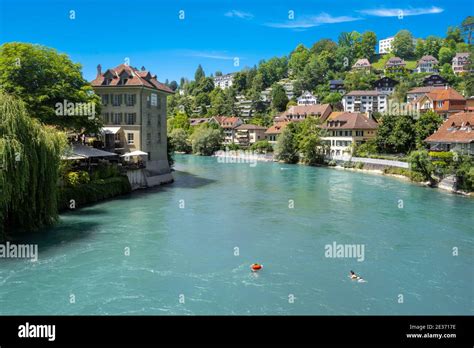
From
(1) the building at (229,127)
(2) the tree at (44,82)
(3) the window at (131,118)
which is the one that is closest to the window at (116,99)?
(3) the window at (131,118)

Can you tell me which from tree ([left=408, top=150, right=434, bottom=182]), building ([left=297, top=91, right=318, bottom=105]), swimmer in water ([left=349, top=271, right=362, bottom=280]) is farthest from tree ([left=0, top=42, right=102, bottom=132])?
building ([left=297, top=91, right=318, bottom=105])

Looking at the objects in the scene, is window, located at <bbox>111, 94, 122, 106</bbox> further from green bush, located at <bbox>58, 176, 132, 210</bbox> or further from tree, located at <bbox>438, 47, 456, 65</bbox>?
tree, located at <bbox>438, 47, 456, 65</bbox>

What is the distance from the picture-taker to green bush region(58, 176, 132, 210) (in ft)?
118

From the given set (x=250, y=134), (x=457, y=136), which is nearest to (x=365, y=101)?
(x=250, y=134)

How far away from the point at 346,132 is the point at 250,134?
131 feet

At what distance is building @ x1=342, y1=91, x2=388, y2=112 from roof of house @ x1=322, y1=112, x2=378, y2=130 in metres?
54.1

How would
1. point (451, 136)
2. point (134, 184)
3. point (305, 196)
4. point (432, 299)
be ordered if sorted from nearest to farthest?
point (432, 299) → point (305, 196) → point (134, 184) → point (451, 136)

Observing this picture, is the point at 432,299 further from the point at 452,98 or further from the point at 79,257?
the point at 452,98

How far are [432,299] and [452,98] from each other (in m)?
78.2

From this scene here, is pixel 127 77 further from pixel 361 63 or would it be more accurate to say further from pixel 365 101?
pixel 361 63

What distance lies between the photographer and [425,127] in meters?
65.8

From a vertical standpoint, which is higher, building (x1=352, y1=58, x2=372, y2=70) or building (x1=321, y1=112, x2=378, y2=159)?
building (x1=352, y1=58, x2=372, y2=70)

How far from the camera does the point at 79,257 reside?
2359 centimetres

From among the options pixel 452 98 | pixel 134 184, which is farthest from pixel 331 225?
pixel 452 98
